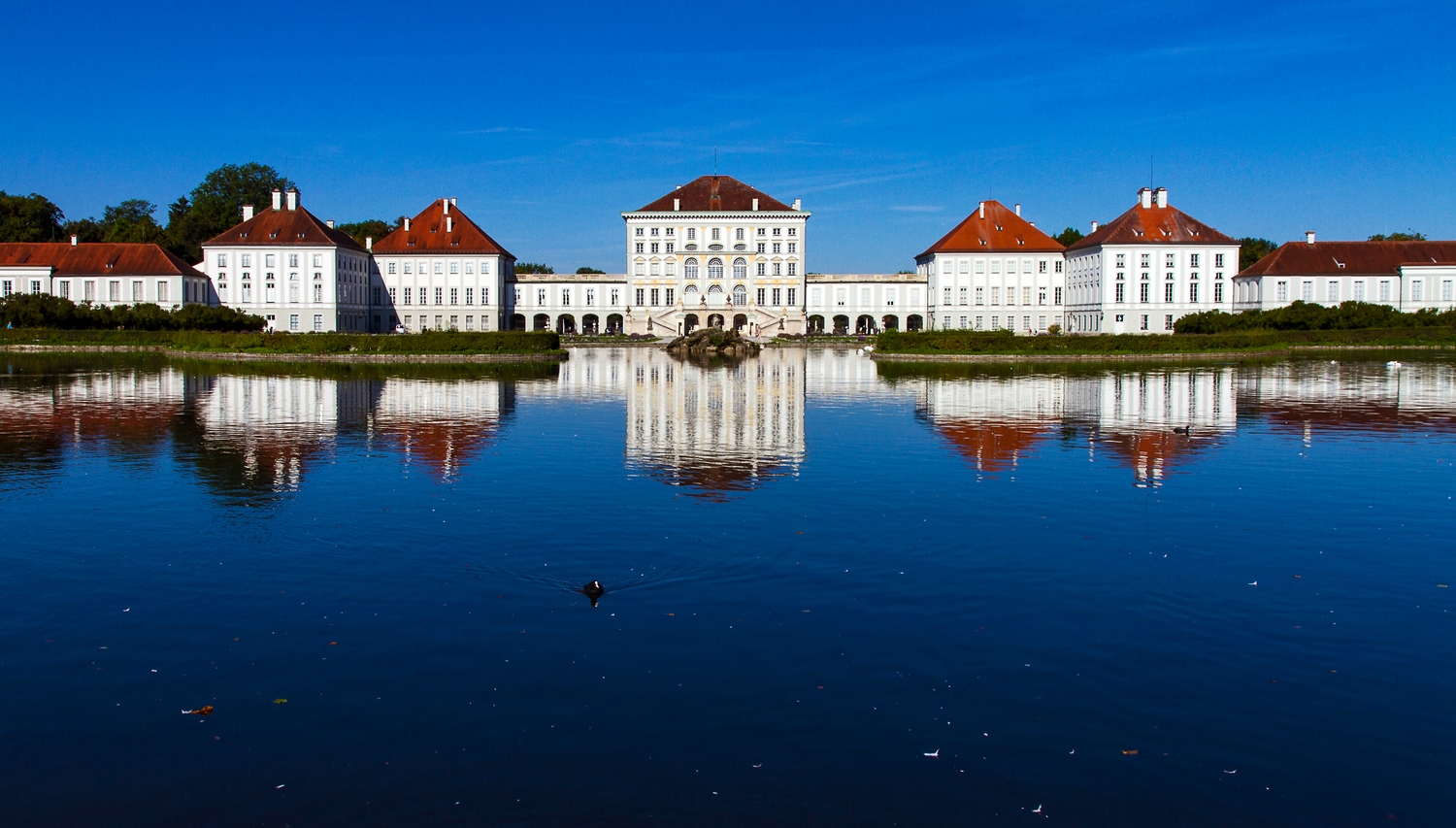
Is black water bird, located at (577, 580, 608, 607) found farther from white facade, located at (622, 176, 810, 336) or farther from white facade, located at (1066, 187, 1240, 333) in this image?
white facade, located at (622, 176, 810, 336)

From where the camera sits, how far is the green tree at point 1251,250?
11338 cm

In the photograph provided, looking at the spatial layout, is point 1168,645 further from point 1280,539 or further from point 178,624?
point 178,624

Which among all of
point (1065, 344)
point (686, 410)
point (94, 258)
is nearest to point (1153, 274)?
point (1065, 344)

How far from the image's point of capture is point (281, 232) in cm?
8881

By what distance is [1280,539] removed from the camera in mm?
13367

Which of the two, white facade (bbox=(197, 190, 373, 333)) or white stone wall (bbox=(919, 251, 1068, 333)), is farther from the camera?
white stone wall (bbox=(919, 251, 1068, 333))

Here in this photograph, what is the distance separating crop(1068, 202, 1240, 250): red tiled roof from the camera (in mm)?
87375

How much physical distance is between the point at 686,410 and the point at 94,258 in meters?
73.7

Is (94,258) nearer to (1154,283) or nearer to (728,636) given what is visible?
(1154,283)

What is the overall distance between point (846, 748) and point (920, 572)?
4530 millimetres

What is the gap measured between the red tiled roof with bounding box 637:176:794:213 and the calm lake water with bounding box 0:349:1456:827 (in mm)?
82093

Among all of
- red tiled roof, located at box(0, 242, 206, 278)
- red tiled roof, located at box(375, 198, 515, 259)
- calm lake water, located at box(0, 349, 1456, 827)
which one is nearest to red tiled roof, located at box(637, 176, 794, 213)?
red tiled roof, located at box(375, 198, 515, 259)

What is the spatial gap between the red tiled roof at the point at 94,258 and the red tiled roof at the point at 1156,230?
69837 millimetres

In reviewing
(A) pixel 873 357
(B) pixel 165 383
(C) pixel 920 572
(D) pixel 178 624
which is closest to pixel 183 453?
(D) pixel 178 624
